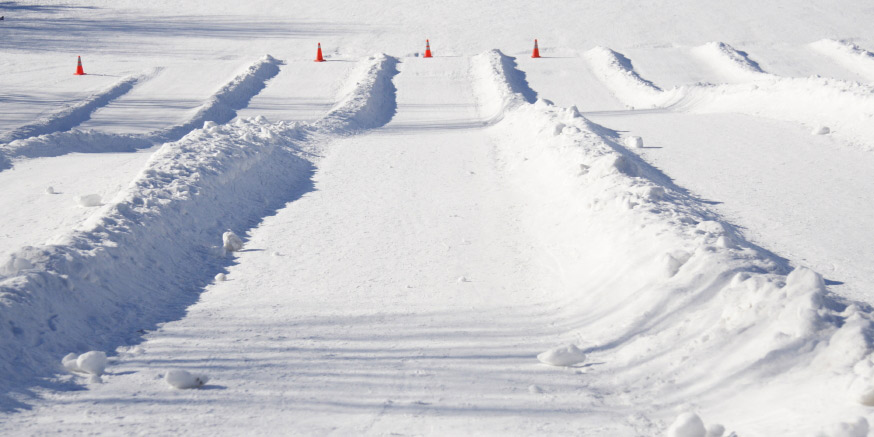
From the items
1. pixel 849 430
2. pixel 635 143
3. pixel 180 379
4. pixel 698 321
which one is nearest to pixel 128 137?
pixel 635 143

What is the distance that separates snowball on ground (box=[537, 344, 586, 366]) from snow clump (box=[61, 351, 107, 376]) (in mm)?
2640

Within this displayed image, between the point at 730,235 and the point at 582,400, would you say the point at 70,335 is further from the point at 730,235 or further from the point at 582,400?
the point at 730,235

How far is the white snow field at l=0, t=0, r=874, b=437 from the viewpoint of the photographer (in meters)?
4.52

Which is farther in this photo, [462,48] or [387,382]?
[462,48]

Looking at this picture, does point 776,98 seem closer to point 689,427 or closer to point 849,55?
point 849,55

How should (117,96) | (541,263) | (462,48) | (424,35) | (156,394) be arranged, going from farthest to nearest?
(424,35), (462,48), (117,96), (541,263), (156,394)

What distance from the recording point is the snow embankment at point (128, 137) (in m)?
13.3

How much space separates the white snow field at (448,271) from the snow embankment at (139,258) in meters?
0.03

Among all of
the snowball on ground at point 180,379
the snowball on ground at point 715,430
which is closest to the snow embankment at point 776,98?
the snowball on ground at point 715,430

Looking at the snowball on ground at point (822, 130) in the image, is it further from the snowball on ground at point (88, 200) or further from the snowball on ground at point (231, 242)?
the snowball on ground at point (88, 200)

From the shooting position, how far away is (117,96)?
2133 cm

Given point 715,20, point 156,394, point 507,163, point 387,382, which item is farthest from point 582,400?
point 715,20

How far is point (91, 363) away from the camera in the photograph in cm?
489

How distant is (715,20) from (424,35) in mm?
12304
